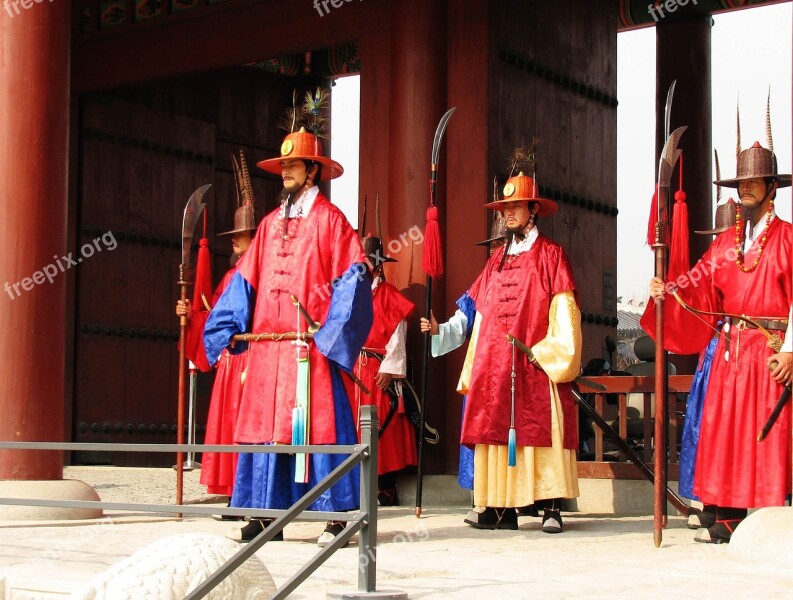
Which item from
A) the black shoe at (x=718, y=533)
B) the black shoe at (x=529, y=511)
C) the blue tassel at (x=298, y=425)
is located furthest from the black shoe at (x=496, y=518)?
the blue tassel at (x=298, y=425)

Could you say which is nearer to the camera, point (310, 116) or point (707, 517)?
point (707, 517)

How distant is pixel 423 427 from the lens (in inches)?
293

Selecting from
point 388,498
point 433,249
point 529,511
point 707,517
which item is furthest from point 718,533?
point 388,498

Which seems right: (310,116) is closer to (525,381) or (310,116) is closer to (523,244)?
(523,244)

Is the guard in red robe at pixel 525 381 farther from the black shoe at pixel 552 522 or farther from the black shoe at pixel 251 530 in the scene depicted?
the black shoe at pixel 251 530

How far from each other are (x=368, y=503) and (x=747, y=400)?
2.73 meters

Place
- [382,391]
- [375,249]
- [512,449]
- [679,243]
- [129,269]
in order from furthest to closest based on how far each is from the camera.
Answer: [129,269] → [382,391] → [375,249] → [512,449] → [679,243]

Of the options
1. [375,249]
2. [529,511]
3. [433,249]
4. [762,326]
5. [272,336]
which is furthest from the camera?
[375,249]

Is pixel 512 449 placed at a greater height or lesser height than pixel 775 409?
lesser

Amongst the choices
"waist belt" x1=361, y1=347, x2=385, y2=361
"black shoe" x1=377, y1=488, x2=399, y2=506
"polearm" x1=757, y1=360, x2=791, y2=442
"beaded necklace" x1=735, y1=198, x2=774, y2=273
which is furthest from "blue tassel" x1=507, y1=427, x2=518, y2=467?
"waist belt" x1=361, y1=347, x2=385, y2=361

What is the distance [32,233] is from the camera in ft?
23.2

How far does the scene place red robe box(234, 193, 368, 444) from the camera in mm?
6195

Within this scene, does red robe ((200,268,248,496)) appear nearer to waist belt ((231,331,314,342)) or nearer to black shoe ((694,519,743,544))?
waist belt ((231,331,314,342))

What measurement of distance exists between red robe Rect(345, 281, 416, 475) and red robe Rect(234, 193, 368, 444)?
193 cm
